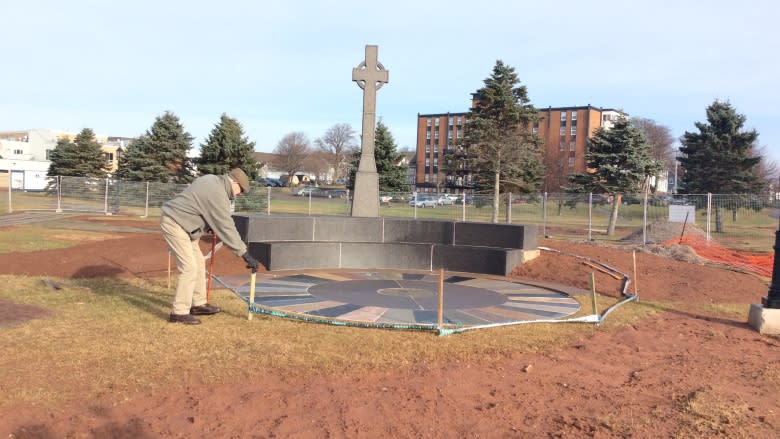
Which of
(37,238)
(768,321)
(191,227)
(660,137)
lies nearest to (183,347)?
(191,227)

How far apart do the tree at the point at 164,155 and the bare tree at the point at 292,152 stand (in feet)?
166

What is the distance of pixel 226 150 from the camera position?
34.0m

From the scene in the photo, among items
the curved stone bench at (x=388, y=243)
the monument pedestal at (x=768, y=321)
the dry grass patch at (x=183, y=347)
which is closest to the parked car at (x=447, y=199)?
the curved stone bench at (x=388, y=243)

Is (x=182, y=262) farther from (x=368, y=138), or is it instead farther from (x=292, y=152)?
(x=292, y=152)

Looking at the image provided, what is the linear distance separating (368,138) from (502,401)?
11033 mm

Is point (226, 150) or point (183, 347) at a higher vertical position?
point (226, 150)

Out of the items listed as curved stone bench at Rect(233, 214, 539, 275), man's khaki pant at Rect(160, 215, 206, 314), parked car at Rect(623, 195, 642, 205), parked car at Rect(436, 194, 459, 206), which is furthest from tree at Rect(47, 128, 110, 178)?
man's khaki pant at Rect(160, 215, 206, 314)

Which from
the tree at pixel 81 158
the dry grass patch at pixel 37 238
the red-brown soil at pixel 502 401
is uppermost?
the tree at pixel 81 158

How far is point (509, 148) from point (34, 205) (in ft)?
85.7

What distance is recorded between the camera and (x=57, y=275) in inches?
370

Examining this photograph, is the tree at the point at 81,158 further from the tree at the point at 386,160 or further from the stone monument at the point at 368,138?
the stone monument at the point at 368,138

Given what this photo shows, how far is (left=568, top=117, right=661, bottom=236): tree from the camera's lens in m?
32.6

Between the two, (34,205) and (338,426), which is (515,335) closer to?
(338,426)

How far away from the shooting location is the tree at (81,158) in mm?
45125
